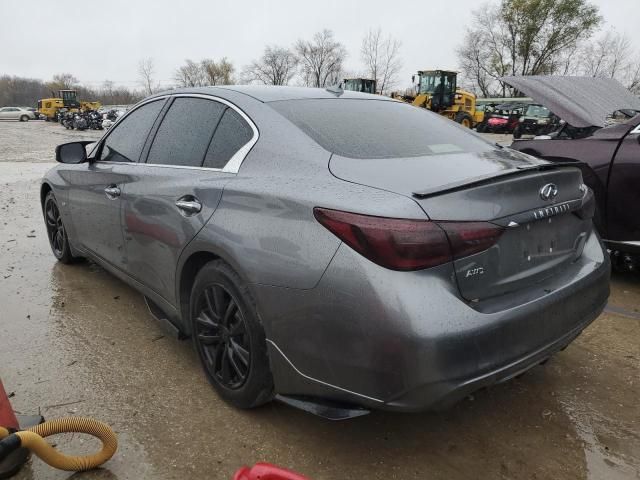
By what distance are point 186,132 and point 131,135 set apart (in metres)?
0.80

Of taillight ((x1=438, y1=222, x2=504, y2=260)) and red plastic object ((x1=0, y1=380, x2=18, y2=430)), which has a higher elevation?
taillight ((x1=438, y1=222, x2=504, y2=260))

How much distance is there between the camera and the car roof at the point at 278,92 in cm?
270

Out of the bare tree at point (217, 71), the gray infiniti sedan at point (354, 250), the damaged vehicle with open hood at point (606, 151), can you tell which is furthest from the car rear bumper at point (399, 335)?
the bare tree at point (217, 71)

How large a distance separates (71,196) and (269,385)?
2668mm

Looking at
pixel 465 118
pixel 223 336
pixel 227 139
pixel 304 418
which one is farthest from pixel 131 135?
pixel 465 118

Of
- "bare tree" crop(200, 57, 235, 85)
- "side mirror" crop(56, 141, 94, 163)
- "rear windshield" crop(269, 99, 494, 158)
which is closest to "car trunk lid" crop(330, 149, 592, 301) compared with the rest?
"rear windshield" crop(269, 99, 494, 158)

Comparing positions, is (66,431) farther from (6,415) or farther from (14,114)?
(14,114)

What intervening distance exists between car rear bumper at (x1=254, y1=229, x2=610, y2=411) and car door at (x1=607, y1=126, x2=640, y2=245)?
2.37 metres

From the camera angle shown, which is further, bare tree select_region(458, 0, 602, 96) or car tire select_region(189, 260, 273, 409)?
bare tree select_region(458, 0, 602, 96)

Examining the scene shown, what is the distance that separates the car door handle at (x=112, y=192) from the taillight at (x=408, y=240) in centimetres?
201

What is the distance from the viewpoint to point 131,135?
11.6 feet

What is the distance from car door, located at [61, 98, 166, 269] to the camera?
3320mm

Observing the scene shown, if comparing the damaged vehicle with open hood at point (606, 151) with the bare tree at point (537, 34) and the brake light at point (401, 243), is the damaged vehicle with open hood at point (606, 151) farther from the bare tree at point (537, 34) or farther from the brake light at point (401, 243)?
the bare tree at point (537, 34)

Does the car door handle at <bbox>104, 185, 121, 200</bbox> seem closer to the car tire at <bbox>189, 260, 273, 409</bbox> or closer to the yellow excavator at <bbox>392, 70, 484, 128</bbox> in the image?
the car tire at <bbox>189, 260, 273, 409</bbox>
